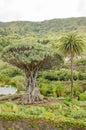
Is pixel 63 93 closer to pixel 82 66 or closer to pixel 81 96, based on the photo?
pixel 81 96

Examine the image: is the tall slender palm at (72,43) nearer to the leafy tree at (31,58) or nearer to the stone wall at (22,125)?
the leafy tree at (31,58)

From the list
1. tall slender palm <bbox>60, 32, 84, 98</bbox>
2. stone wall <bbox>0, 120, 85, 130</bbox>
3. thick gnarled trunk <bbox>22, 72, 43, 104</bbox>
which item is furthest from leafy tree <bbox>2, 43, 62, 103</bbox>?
stone wall <bbox>0, 120, 85, 130</bbox>

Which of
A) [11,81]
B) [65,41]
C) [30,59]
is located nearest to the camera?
[30,59]

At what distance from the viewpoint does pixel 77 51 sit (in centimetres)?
4388

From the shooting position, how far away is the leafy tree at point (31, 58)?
35.3 meters

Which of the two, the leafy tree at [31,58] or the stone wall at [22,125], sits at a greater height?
the leafy tree at [31,58]

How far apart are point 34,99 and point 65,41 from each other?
10.5 m

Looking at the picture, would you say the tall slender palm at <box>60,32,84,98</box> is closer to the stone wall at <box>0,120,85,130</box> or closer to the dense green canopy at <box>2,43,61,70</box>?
the dense green canopy at <box>2,43,61,70</box>

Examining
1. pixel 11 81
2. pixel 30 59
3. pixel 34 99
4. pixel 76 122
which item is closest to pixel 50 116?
pixel 76 122

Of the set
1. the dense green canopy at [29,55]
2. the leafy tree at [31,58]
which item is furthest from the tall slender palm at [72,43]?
the dense green canopy at [29,55]

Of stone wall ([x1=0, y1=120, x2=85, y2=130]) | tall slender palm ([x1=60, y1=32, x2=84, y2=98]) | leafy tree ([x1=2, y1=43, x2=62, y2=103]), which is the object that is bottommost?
stone wall ([x1=0, y1=120, x2=85, y2=130])

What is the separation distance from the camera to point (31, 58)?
35.0 metres

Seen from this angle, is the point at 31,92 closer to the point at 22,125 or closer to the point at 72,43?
the point at 72,43

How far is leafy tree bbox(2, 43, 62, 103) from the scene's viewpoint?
116 feet
